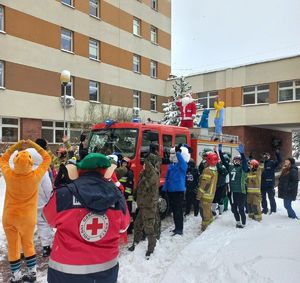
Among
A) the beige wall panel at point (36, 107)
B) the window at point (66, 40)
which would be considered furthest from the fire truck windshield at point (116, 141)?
the window at point (66, 40)

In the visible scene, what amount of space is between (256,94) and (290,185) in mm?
18400

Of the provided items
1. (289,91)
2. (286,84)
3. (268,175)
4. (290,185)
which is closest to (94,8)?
(286,84)

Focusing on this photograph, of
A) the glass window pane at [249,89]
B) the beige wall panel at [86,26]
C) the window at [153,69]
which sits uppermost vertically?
the beige wall panel at [86,26]

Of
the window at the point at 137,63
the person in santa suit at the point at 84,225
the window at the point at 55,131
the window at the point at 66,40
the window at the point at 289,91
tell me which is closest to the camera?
the person in santa suit at the point at 84,225

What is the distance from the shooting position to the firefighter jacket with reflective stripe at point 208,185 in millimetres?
7500

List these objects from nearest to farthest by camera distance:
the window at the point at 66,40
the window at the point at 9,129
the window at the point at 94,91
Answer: the window at the point at 9,129, the window at the point at 66,40, the window at the point at 94,91

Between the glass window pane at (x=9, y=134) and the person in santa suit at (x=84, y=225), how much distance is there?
17773 mm

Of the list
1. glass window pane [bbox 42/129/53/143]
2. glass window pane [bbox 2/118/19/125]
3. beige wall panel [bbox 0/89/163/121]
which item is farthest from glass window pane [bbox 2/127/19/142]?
A: glass window pane [bbox 42/129/53/143]

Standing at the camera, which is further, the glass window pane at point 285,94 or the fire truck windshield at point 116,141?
the glass window pane at point 285,94

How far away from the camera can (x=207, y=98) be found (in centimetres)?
2870

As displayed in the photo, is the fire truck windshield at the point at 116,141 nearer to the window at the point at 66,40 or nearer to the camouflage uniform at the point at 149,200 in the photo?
the camouflage uniform at the point at 149,200

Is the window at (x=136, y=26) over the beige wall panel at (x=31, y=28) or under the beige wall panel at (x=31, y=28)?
over

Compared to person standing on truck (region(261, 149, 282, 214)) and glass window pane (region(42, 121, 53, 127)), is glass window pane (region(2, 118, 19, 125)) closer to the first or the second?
glass window pane (region(42, 121, 53, 127))

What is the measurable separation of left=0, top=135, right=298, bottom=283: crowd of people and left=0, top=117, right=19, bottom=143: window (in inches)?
487
